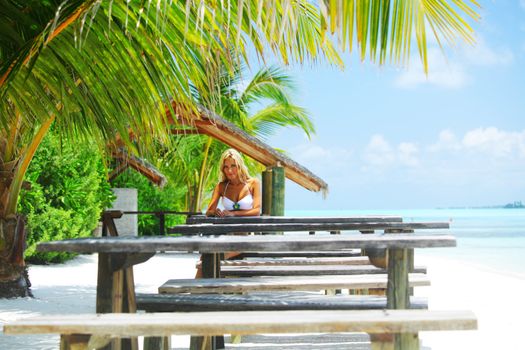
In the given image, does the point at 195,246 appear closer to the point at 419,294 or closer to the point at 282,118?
the point at 419,294

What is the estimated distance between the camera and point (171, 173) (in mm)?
21922

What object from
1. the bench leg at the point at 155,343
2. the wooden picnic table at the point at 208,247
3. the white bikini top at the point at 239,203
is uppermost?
the white bikini top at the point at 239,203

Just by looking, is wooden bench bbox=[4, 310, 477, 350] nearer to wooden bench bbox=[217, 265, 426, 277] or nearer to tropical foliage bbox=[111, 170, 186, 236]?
wooden bench bbox=[217, 265, 426, 277]

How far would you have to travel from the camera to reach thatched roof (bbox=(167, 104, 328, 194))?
1167cm

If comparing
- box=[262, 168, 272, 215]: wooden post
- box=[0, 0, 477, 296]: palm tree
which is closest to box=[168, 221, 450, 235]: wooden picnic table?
box=[0, 0, 477, 296]: palm tree

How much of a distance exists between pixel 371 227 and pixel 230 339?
1606mm

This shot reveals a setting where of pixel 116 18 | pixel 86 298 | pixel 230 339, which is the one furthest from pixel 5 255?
pixel 116 18

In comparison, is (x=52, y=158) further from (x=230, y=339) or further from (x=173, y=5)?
(x=173, y=5)

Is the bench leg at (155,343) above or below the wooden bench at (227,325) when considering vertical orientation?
below

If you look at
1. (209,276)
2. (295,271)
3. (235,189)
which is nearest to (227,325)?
(209,276)

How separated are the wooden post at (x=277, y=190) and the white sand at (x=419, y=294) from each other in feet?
6.58

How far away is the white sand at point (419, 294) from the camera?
247 inches

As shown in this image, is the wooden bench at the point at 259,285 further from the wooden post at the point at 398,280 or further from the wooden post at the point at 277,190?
the wooden post at the point at 277,190

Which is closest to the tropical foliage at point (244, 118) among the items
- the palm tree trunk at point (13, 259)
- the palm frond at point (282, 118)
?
the palm frond at point (282, 118)
